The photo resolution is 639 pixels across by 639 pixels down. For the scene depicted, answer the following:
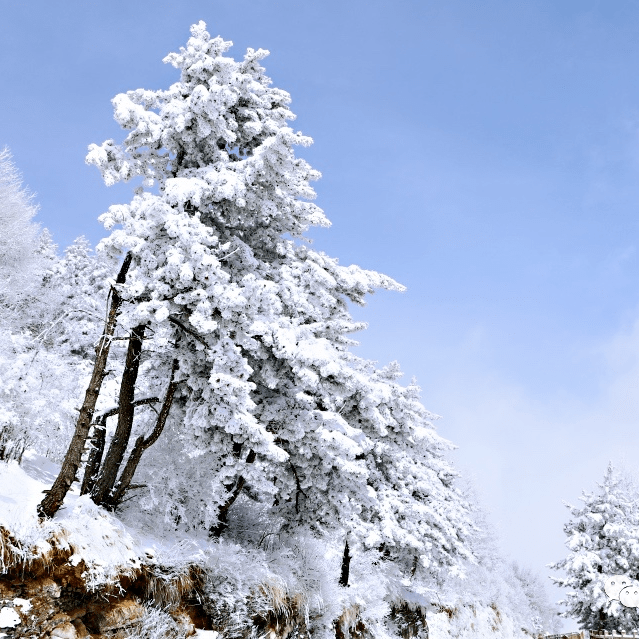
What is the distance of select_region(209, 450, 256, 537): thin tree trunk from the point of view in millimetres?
13210

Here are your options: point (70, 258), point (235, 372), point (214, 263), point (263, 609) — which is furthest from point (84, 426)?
point (70, 258)

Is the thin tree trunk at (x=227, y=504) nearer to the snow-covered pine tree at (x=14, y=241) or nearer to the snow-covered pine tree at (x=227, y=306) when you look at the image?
the snow-covered pine tree at (x=227, y=306)

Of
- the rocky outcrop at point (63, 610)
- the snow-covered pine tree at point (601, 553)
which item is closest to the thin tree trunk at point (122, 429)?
the rocky outcrop at point (63, 610)

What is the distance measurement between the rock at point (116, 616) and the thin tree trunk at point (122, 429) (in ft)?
7.79

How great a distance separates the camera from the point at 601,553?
3138 centimetres

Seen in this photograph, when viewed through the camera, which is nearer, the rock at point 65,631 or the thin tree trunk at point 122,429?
the rock at point 65,631

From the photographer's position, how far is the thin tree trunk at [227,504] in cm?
1321

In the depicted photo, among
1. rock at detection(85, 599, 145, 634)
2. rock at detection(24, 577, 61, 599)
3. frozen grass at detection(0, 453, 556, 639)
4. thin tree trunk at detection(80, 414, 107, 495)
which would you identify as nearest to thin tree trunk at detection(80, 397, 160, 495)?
thin tree trunk at detection(80, 414, 107, 495)

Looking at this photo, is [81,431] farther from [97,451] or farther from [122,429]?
[97,451]

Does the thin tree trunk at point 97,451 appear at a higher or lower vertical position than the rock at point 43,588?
higher

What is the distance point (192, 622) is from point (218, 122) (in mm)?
10039

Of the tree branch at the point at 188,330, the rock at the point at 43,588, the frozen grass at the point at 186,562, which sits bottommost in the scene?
the rock at the point at 43,588

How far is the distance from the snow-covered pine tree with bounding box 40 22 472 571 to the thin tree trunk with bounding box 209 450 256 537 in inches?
1.4

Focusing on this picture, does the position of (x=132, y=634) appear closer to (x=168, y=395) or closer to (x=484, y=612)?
(x=168, y=395)
